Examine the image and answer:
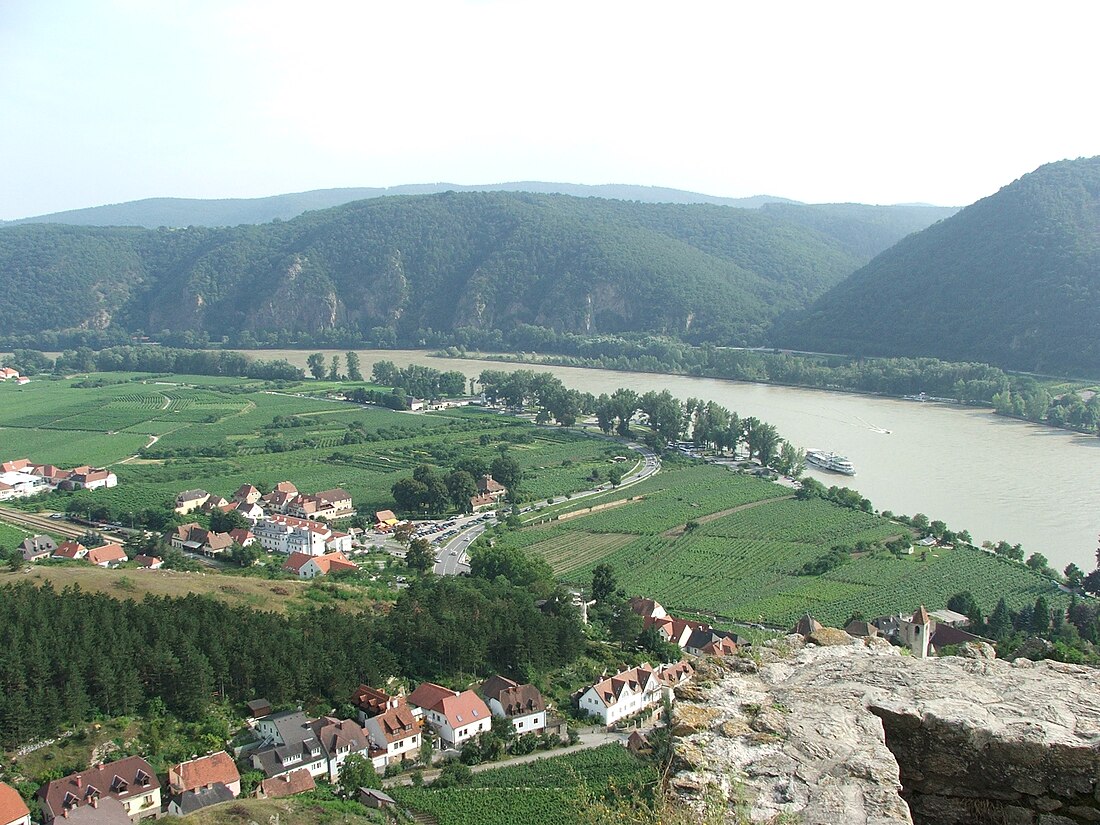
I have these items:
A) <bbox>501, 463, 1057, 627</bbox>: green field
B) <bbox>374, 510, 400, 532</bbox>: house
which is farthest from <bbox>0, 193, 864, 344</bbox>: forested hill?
<bbox>374, 510, 400, 532</bbox>: house

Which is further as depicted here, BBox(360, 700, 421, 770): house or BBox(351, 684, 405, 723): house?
BBox(351, 684, 405, 723): house

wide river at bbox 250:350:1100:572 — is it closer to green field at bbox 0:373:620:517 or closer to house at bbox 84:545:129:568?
green field at bbox 0:373:620:517

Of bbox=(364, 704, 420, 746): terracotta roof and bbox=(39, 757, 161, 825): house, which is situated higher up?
bbox=(39, 757, 161, 825): house

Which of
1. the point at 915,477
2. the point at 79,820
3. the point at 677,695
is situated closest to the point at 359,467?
the point at 915,477

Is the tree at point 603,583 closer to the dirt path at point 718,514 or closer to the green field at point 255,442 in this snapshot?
the dirt path at point 718,514

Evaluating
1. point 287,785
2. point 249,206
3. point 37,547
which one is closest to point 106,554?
point 37,547

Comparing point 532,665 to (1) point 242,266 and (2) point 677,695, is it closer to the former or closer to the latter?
(2) point 677,695

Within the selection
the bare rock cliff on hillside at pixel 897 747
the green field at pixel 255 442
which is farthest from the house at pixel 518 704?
the green field at pixel 255 442
